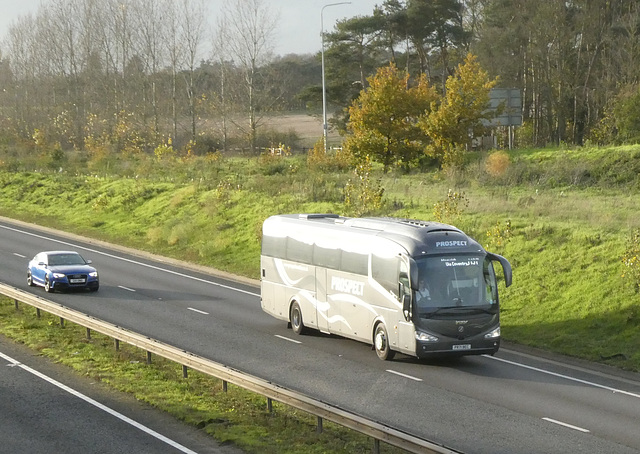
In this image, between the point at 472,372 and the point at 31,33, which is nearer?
the point at 472,372

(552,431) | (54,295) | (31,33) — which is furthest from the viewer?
(31,33)

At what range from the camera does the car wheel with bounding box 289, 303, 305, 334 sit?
24.7 m

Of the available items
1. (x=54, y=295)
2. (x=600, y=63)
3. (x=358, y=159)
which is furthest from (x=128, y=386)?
(x=600, y=63)

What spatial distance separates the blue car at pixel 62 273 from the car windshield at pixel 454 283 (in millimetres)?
14924

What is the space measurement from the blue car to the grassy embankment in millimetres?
7462

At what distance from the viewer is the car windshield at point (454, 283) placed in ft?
67.5

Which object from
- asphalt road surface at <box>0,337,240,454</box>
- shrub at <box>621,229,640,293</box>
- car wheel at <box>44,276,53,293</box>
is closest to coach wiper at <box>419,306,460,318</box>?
asphalt road surface at <box>0,337,240,454</box>

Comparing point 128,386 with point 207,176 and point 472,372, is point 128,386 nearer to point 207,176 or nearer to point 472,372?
point 472,372

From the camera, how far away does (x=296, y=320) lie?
2495 cm

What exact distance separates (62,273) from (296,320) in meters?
10.3

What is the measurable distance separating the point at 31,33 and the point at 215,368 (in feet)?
303

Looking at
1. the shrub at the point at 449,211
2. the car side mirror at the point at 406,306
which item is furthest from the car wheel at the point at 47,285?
the car side mirror at the point at 406,306

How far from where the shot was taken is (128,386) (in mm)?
17625

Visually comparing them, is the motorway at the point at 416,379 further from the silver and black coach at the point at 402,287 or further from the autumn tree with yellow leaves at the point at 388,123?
the autumn tree with yellow leaves at the point at 388,123
